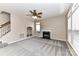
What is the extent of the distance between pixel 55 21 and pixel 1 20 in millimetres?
3927

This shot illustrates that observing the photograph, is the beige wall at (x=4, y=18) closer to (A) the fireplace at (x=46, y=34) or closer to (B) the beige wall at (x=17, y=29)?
(B) the beige wall at (x=17, y=29)

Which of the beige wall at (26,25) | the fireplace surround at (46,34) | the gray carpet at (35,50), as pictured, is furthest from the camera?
the fireplace surround at (46,34)

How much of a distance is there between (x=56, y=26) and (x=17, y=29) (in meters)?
3.02

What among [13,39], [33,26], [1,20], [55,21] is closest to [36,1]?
[1,20]

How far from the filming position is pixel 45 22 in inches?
277

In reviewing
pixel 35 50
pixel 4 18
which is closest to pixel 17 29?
pixel 4 18

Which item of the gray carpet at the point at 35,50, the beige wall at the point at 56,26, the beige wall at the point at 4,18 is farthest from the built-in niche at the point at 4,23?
the beige wall at the point at 56,26

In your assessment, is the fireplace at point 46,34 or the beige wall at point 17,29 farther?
the fireplace at point 46,34

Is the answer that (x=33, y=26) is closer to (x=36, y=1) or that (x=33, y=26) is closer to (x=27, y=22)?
(x=27, y=22)

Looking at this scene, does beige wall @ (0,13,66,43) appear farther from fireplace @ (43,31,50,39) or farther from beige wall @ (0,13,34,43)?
fireplace @ (43,31,50,39)

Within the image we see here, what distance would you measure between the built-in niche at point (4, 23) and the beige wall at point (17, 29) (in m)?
0.22

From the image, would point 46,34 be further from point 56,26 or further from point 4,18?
point 4,18

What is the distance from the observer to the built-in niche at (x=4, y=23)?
4859mm

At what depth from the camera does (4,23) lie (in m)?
5.03
